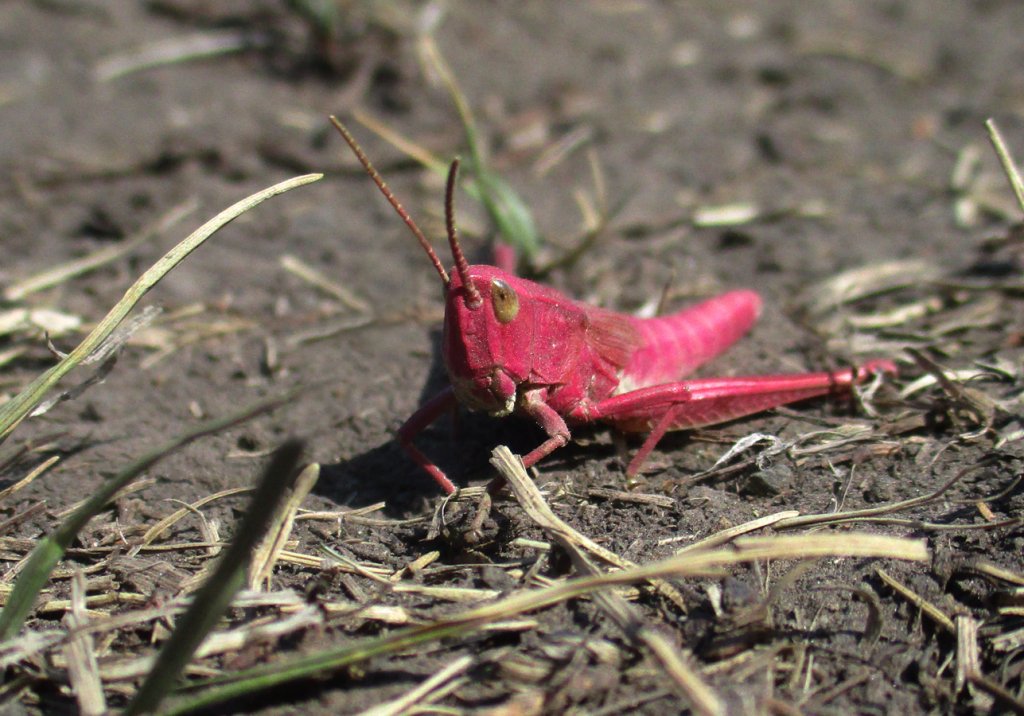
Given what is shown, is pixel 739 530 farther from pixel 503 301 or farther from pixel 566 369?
pixel 503 301

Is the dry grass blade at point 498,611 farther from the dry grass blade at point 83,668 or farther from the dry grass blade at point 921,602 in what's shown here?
the dry grass blade at point 921,602

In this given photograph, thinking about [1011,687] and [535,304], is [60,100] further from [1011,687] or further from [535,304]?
[1011,687]

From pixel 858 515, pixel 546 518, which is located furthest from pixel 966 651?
pixel 546 518

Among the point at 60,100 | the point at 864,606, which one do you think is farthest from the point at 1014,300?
the point at 60,100

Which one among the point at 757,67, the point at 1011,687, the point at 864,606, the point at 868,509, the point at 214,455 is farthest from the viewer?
the point at 757,67

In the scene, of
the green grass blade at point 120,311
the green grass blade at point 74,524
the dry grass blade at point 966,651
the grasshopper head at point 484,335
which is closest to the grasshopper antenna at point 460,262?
the grasshopper head at point 484,335

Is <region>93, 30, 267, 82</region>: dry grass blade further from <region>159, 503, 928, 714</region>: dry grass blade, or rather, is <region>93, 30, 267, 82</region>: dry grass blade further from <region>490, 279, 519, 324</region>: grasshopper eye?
<region>159, 503, 928, 714</region>: dry grass blade
